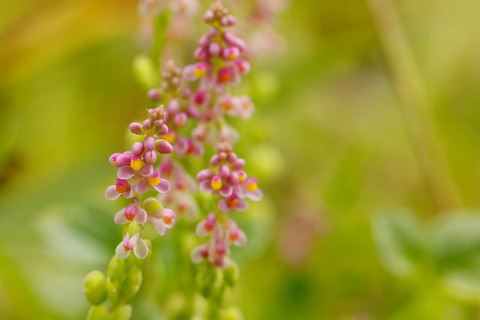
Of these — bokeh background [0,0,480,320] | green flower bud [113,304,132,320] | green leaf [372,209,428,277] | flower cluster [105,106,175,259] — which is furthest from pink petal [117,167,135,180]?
green leaf [372,209,428,277]

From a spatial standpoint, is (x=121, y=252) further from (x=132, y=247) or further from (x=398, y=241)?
(x=398, y=241)

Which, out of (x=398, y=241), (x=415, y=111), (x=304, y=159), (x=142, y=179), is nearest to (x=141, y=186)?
(x=142, y=179)

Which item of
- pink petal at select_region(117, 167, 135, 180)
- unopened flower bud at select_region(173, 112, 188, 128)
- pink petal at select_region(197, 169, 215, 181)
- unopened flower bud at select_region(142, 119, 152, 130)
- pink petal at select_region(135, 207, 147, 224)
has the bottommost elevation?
pink petal at select_region(135, 207, 147, 224)

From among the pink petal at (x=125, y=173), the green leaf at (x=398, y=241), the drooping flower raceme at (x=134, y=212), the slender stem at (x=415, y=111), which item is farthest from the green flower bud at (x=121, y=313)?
the slender stem at (x=415, y=111)

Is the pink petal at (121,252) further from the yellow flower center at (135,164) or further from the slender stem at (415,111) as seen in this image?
the slender stem at (415,111)

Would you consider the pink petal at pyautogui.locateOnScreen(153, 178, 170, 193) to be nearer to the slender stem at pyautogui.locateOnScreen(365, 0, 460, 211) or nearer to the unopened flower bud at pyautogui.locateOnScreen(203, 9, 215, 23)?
the unopened flower bud at pyautogui.locateOnScreen(203, 9, 215, 23)
